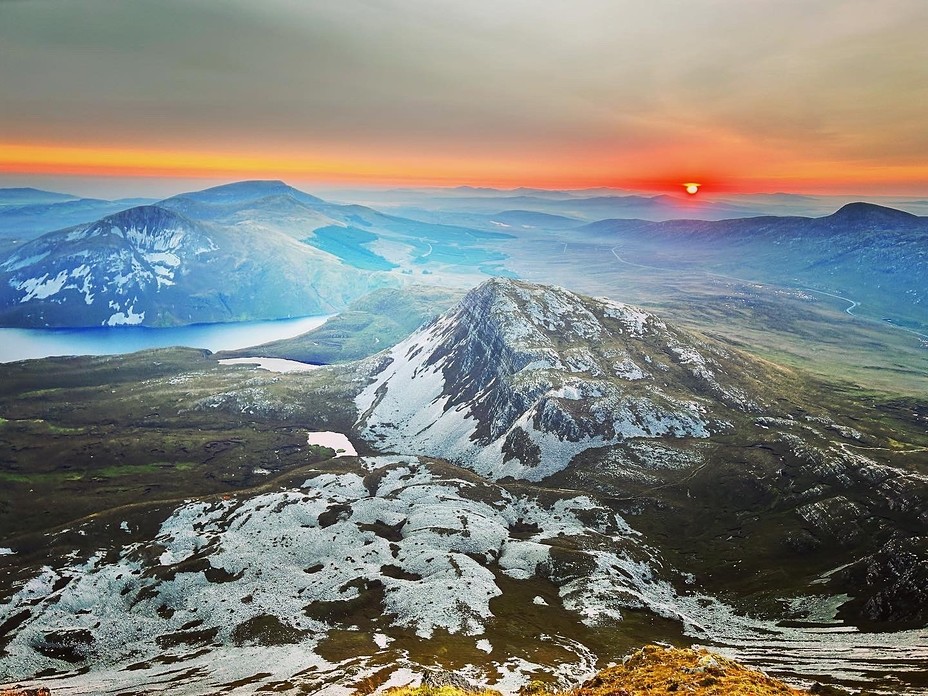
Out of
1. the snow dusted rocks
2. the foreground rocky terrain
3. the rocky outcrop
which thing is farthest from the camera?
the snow dusted rocks

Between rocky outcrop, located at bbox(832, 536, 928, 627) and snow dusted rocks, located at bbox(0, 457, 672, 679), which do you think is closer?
rocky outcrop, located at bbox(832, 536, 928, 627)

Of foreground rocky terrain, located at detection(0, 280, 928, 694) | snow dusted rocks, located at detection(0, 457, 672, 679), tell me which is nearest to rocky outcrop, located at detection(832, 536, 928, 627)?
foreground rocky terrain, located at detection(0, 280, 928, 694)

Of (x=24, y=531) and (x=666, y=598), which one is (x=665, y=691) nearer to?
(x=666, y=598)

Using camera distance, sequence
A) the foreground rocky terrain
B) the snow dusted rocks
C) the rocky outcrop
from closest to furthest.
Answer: the foreground rocky terrain < the rocky outcrop < the snow dusted rocks

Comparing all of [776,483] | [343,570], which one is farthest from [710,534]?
[343,570]

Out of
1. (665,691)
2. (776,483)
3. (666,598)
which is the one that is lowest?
(666,598)

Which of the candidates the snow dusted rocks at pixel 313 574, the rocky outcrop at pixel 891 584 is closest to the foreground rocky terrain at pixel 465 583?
the rocky outcrop at pixel 891 584

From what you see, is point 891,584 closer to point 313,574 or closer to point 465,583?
point 465,583

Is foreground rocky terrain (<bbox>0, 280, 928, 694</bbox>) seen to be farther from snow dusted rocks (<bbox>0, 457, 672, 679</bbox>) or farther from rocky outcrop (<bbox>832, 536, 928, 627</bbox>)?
snow dusted rocks (<bbox>0, 457, 672, 679</bbox>)

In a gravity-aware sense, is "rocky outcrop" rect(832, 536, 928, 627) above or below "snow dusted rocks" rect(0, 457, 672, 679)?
above

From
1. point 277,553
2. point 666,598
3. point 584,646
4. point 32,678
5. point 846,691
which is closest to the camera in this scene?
point 846,691

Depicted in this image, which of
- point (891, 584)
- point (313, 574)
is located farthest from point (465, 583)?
point (891, 584)
